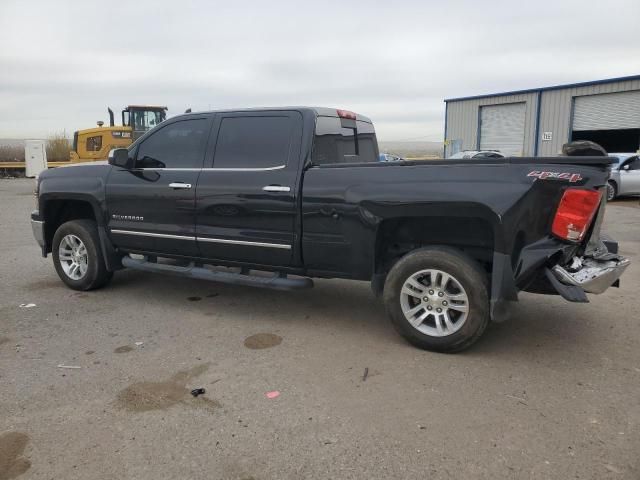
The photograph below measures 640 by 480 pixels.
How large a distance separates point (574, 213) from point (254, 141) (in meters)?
2.80

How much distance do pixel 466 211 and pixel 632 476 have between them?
1978 mm

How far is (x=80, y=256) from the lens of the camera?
20.1 ft

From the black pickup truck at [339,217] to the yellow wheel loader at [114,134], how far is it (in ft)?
54.2

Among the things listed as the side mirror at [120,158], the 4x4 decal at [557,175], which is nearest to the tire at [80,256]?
the side mirror at [120,158]

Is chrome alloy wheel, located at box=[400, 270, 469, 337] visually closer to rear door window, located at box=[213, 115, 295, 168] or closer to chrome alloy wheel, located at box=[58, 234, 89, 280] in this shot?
rear door window, located at box=[213, 115, 295, 168]

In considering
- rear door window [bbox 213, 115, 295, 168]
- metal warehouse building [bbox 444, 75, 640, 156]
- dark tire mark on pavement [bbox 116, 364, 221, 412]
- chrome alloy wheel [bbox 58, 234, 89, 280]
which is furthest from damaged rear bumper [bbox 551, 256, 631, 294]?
metal warehouse building [bbox 444, 75, 640, 156]

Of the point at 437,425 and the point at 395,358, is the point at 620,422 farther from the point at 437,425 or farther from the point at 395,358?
the point at 395,358

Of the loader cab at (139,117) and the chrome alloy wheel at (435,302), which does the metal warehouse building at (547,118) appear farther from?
the chrome alloy wheel at (435,302)

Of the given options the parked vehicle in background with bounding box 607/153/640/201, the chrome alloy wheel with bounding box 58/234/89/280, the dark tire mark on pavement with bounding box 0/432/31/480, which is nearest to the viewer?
the dark tire mark on pavement with bounding box 0/432/31/480

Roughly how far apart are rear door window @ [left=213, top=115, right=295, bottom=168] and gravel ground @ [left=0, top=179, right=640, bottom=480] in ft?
4.90

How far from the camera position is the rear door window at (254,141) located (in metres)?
4.86

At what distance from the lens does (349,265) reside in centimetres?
456

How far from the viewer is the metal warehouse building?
23000 millimetres

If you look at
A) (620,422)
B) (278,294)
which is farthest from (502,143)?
(620,422)
